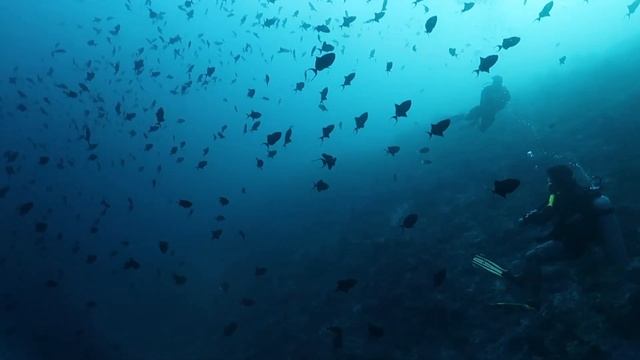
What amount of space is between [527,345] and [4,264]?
45638mm

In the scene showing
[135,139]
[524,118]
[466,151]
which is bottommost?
[466,151]

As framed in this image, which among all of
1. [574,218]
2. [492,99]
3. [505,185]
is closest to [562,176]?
[574,218]

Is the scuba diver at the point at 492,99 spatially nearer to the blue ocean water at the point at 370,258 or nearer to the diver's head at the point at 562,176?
the blue ocean water at the point at 370,258

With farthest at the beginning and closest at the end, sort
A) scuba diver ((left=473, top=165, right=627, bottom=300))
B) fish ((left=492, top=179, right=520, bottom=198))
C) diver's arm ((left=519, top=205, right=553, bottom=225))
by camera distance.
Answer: diver's arm ((left=519, top=205, right=553, bottom=225)), scuba diver ((left=473, top=165, right=627, bottom=300)), fish ((left=492, top=179, right=520, bottom=198))

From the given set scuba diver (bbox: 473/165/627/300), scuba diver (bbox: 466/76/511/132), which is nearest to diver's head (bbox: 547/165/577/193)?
scuba diver (bbox: 473/165/627/300)

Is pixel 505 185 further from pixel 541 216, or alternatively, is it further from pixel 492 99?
pixel 492 99

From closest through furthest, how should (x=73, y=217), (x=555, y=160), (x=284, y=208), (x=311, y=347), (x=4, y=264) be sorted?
(x=311, y=347) → (x=555, y=160) → (x=284, y=208) → (x=4, y=264) → (x=73, y=217)

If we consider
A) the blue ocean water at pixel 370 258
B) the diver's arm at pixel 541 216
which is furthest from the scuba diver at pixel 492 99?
Result: the diver's arm at pixel 541 216

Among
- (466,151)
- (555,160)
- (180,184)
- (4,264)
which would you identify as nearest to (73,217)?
(180,184)

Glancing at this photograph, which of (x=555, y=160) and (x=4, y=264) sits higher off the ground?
(x=555, y=160)

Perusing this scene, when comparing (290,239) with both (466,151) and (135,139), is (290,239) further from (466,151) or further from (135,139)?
(135,139)

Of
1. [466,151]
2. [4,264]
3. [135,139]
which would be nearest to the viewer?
[466,151]

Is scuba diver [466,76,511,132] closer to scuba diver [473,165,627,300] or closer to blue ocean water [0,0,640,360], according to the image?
blue ocean water [0,0,640,360]

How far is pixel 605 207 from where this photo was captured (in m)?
7.09
